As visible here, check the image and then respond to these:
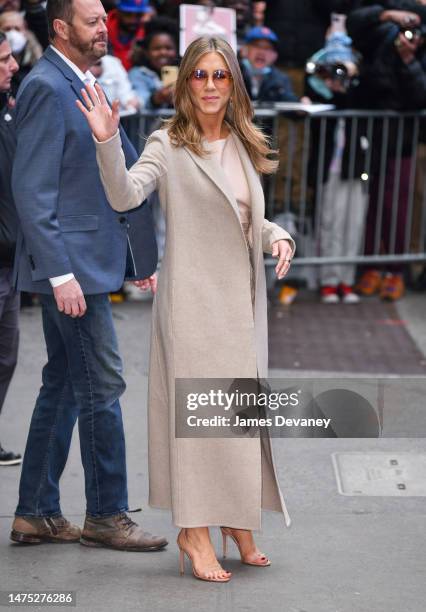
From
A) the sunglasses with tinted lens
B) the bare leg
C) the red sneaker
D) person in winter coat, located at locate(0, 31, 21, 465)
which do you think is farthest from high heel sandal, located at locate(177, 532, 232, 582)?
the red sneaker

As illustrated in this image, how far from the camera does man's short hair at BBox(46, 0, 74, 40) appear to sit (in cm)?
468

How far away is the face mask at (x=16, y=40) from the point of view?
331 inches

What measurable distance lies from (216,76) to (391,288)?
18.2 feet

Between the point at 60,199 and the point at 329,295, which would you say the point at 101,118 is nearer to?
the point at 60,199

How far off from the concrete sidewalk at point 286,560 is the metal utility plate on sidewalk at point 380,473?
6 centimetres

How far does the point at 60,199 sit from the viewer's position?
465 cm

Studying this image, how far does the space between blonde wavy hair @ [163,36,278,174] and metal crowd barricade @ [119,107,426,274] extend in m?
4.90

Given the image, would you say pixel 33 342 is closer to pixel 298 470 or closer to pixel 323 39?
pixel 298 470

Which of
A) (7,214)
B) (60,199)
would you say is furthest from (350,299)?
(60,199)

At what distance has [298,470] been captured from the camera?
5.93 meters

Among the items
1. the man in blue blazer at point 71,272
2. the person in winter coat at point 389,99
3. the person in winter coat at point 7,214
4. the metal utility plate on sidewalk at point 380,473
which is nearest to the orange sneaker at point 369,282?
the person in winter coat at point 389,99

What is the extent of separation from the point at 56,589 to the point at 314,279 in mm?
5886

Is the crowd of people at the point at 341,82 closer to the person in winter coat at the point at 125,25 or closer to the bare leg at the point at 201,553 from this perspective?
the person in winter coat at the point at 125,25

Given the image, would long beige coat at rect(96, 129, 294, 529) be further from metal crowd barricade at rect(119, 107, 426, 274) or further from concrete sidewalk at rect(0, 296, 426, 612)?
metal crowd barricade at rect(119, 107, 426, 274)
